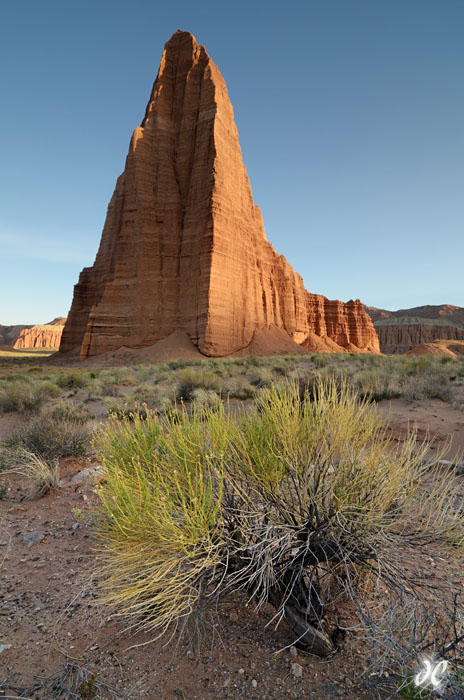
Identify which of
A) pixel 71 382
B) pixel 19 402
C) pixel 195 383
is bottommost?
pixel 19 402

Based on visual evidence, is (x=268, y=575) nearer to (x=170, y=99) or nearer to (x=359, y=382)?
(x=359, y=382)

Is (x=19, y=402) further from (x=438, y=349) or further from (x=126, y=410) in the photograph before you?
(x=438, y=349)

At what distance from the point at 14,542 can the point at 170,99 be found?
4106 centimetres

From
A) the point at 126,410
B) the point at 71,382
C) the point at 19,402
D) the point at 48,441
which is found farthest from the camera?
the point at 71,382

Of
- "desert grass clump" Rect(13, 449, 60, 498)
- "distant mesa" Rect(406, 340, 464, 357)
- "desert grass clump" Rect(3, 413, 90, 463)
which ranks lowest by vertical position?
"desert grass clump" Rect(13, 449, 60, 498)

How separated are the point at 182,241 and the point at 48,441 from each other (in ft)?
96.1

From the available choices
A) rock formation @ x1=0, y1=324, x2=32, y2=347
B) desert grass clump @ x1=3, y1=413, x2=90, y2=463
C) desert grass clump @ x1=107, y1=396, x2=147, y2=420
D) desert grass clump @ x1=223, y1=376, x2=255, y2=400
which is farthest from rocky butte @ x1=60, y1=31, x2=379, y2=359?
rock formation @ x1=0, y1=324, x2=32, y2=347

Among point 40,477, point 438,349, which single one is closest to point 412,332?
point 438,349

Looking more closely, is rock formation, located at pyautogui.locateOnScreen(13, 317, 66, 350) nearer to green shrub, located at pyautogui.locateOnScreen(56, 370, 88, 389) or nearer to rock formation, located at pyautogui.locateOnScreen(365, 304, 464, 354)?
rock formation, located at pyautogui.locateOnScreen(365, 304, 464, 354)

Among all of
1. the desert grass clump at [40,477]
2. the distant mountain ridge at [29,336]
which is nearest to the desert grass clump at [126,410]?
the desert grass clump at [40,477]

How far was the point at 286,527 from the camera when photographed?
2.13 meters

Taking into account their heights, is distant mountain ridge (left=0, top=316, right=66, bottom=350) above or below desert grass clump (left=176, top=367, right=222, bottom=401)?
above

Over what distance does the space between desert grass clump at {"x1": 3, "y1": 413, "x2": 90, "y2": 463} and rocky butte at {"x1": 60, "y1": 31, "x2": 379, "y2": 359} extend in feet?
76.3

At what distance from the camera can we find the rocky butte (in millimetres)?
30734
